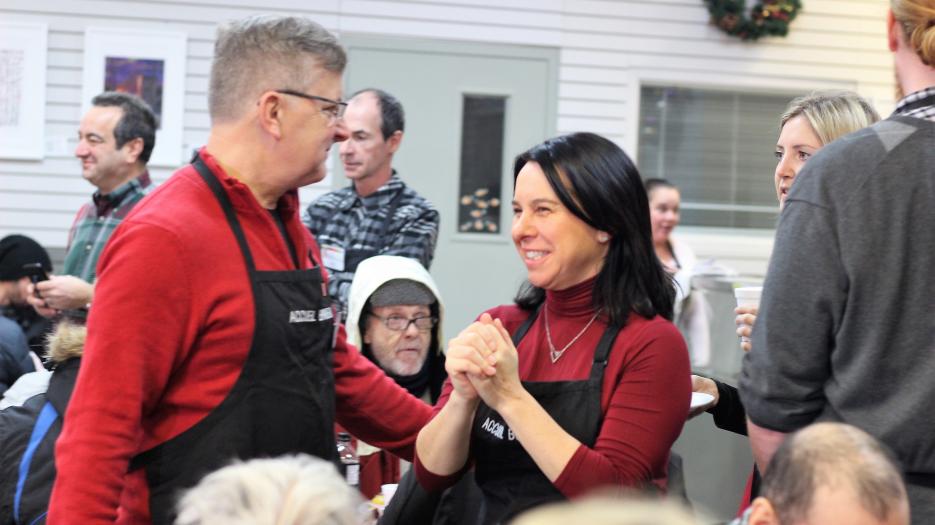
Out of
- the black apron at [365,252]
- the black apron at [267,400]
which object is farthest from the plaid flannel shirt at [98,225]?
the black apron at [267,400]

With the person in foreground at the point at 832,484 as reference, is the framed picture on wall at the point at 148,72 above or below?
above

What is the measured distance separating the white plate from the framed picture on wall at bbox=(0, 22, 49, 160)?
6.51 meters

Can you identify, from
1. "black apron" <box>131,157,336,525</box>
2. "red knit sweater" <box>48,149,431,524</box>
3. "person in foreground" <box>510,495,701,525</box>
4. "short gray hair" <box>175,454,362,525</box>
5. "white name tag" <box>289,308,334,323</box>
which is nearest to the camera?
"person in foreground" <box>510,495,701,525</box>

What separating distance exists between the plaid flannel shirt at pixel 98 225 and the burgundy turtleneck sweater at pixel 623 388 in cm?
296

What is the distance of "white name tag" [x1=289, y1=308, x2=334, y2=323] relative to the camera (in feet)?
7.61

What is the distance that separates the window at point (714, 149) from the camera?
9336mm

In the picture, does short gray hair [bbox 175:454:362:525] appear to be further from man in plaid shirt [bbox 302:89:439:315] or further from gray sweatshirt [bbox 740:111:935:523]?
man in plaid shirt [bbox 302:89:439:315]

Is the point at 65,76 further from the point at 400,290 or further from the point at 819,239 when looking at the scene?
the point at 819,239

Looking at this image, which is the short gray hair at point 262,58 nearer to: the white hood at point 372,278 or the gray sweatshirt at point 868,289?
the gray sweatshirt at point 868,289

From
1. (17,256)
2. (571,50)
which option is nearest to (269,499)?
(17,256)

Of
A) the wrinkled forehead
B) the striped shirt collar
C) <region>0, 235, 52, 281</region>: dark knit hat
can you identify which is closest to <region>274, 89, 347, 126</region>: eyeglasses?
the striped shirt collar

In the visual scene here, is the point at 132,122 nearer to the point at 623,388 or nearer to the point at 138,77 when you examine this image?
the point at 138,77

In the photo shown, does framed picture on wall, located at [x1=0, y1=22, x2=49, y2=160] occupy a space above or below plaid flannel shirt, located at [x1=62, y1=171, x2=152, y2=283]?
above

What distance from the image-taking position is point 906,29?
196 centimetres
